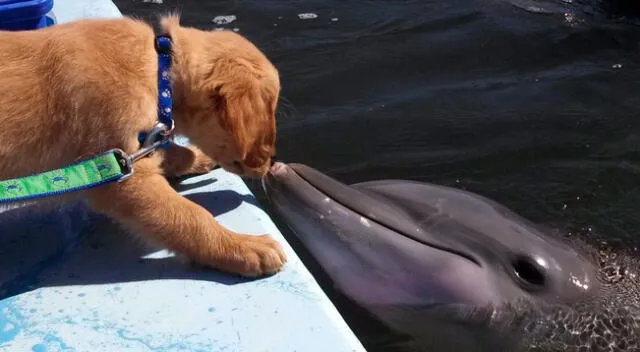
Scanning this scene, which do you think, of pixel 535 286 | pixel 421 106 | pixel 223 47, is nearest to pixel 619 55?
pixel 421 106

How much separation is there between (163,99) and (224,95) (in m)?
0.22

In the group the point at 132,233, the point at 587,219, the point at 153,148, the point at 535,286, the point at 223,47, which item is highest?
the point at 223,47

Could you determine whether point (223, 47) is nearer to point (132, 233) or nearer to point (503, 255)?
point (132, 233)

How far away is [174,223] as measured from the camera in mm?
2910

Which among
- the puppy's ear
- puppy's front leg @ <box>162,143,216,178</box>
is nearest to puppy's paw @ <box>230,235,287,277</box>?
the puppy's ear

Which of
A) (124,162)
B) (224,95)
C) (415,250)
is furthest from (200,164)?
(415,250)

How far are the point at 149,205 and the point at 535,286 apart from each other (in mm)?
→ 2069

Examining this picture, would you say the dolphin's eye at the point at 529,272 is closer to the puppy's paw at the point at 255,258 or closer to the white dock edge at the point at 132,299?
the white dock edge at the point at 132,299

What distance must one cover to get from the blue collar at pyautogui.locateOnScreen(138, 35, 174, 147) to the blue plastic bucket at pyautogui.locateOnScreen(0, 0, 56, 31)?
1.39 metres

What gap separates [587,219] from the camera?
5355 mm

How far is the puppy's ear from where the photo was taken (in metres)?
2.94

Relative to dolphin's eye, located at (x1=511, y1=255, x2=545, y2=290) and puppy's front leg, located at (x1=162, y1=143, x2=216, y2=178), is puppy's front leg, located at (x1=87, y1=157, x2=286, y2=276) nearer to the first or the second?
puppy's front leg, located at (x1=162, y1=143, x2=216, y2=178)

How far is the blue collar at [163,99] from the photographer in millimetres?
2889

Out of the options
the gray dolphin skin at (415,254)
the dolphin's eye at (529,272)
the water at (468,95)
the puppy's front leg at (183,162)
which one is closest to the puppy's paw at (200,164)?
the puppy's front leg at (183,162)
